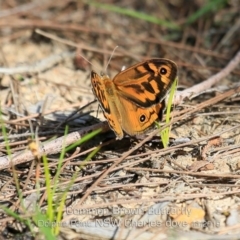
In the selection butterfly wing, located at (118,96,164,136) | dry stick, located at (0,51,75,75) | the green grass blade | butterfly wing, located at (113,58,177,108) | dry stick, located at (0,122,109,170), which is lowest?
dry stick, located at (0,122,109,170)

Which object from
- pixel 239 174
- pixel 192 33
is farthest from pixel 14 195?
pixel 192 33

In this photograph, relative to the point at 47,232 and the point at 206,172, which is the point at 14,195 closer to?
the point at 47,232

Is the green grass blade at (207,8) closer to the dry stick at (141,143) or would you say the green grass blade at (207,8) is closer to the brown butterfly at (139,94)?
the dry stick at (141,143)

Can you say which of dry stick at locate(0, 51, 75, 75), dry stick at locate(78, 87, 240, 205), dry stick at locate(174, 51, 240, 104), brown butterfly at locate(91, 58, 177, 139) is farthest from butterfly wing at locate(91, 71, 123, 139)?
dry stick at locate(0, 51, 75, 75)

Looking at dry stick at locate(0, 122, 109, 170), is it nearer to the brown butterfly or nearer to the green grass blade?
the brown butterfly

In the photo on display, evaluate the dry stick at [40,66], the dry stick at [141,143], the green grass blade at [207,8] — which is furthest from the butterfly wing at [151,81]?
the green grass blade at [207,8]

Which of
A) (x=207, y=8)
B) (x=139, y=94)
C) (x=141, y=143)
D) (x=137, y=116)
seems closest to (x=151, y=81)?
(x=139, y=94)

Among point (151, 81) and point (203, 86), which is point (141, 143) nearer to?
point (151, 81)
